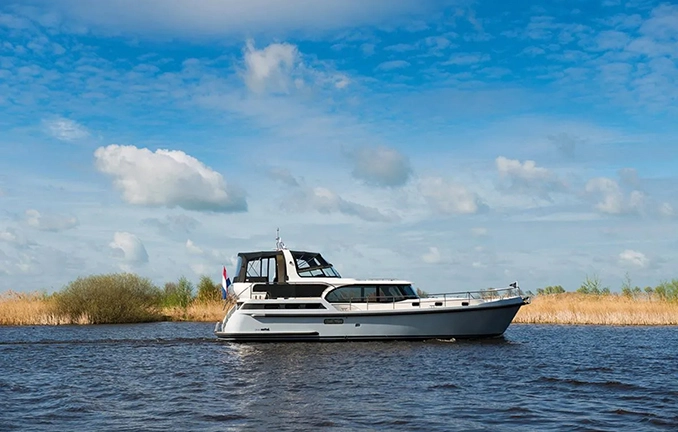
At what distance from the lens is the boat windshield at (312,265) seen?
30.7 m

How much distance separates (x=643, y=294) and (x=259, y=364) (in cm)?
3244

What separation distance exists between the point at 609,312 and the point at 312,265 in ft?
65.3

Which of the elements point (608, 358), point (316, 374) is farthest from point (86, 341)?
point (608, 358)

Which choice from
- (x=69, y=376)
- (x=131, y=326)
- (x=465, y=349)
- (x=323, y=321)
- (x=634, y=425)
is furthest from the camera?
(x=131, y=326)

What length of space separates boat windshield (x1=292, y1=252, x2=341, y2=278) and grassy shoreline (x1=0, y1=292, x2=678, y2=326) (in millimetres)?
9538

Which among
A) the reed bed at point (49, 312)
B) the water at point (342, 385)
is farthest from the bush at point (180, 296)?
the water at point (342, 385)

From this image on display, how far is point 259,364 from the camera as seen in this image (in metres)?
24.0

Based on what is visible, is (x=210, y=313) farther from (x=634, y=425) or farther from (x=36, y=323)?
(x=634, y=425)

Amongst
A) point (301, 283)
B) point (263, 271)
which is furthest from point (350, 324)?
point (263, 271)

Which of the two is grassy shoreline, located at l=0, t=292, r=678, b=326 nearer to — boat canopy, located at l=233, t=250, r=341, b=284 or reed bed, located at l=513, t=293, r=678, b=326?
reed bed, located at l=513, t=293, r=678, b=326

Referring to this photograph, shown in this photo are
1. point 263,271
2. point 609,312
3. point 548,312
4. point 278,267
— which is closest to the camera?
point 278,267

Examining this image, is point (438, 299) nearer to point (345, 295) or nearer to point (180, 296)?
point (345, 295)

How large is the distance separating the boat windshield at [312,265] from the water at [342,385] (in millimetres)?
3468

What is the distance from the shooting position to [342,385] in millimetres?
18688
